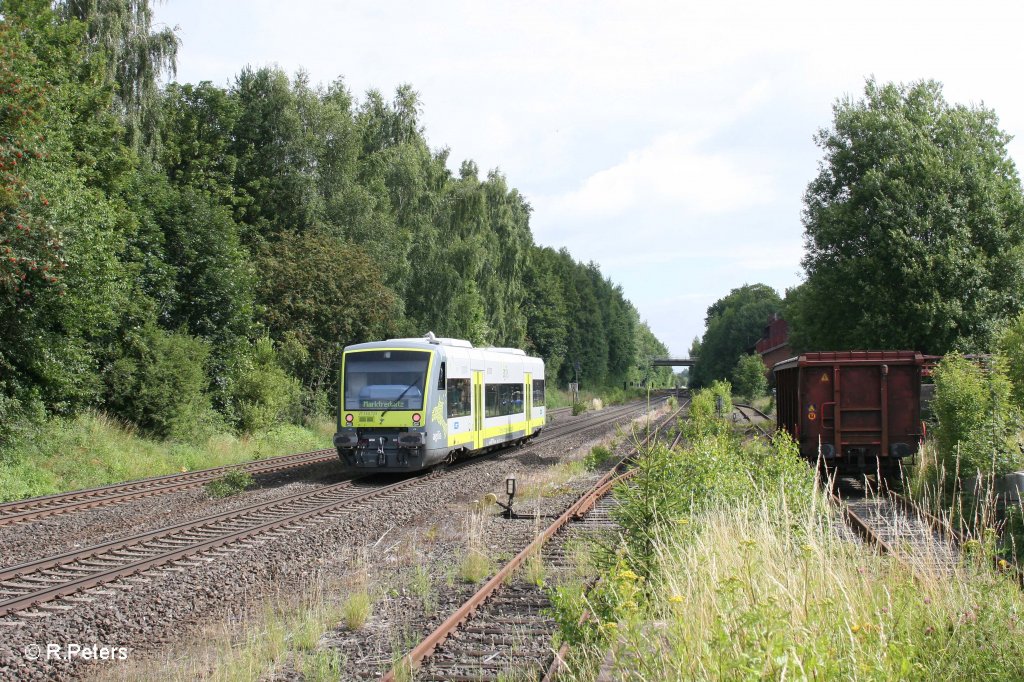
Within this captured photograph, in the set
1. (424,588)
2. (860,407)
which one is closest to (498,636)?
(424,588)

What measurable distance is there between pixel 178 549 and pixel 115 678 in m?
4.10

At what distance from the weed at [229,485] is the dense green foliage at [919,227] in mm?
22239

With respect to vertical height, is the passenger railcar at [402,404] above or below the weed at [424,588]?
above

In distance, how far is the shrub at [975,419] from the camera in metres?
11.8

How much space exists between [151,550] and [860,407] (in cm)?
1272

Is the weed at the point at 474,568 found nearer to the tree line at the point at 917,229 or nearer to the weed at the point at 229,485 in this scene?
the weed at the point at 229,485

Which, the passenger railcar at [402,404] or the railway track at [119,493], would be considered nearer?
the railway track at [119,493]

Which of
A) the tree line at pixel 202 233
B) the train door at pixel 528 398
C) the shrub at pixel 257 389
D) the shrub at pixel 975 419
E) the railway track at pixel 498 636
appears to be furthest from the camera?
the train door at pixel 528 398

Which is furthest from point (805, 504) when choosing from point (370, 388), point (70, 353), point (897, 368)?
point (70, 353)

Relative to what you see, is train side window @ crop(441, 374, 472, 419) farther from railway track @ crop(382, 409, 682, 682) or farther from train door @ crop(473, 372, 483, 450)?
railway track @ crop(382, 409, 682, 682)

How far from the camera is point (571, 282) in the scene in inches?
3484

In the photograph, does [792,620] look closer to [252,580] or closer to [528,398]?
[252,580]

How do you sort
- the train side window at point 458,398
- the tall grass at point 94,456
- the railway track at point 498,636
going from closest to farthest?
the railway track at point 498,636 → the tall grass at point 94,456 → the train side window at point 458,398

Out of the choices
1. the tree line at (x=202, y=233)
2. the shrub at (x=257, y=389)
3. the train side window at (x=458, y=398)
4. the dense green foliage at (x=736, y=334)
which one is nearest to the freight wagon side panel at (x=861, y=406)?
the train side window at (x=458, y=398)
